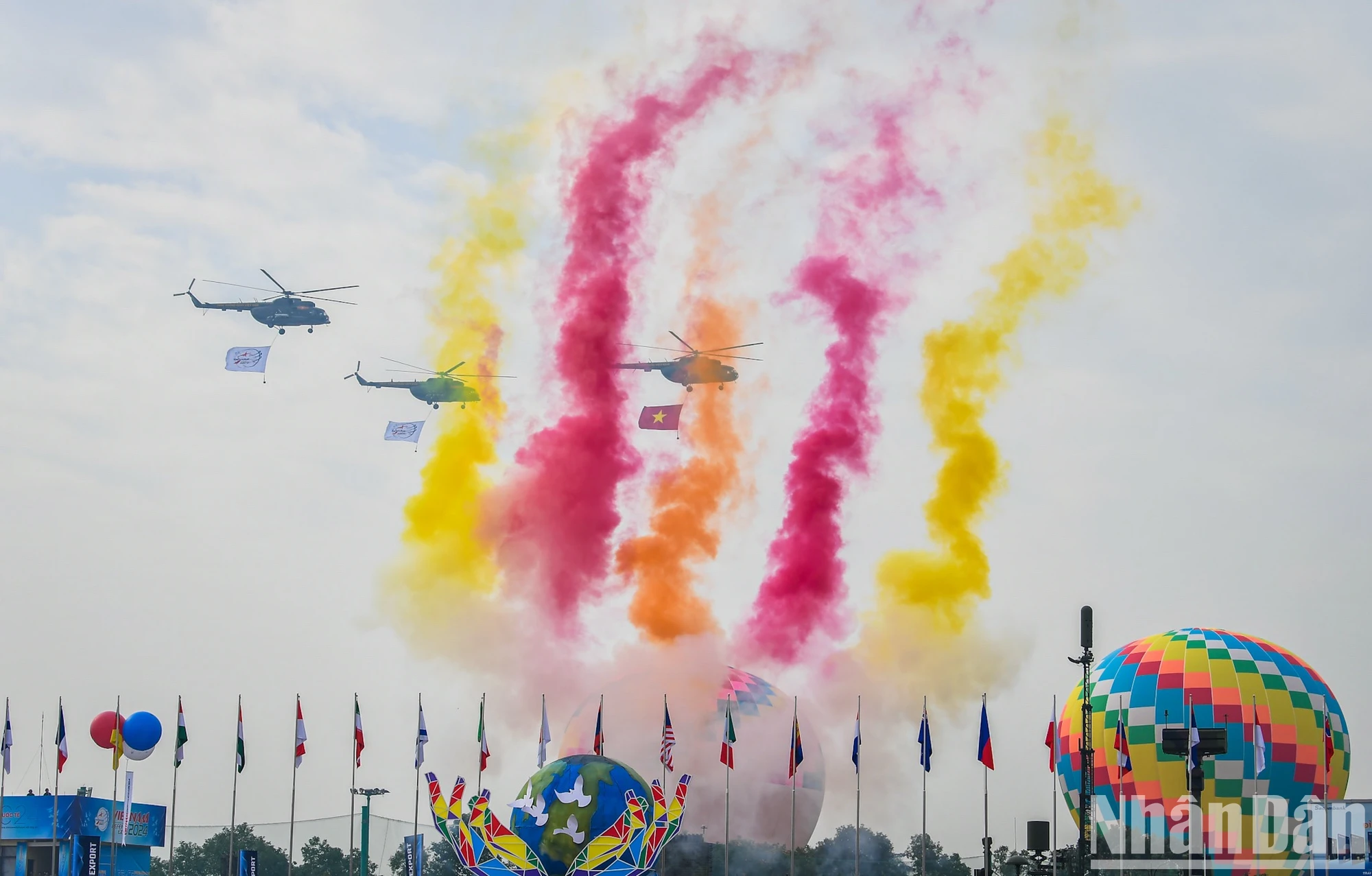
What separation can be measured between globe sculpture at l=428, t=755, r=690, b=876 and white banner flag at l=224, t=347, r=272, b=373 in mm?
→ 36522

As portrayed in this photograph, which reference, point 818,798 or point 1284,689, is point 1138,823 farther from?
point 818,798

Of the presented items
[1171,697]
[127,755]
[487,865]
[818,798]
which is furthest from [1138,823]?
[127,755]

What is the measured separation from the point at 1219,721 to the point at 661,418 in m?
36.2

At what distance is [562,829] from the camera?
72.1 metres

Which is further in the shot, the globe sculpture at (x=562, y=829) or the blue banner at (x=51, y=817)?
the blue banner at (x=51, y=817)

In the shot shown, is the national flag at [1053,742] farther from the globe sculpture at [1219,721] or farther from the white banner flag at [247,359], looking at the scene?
the white banner flag at [247,359]

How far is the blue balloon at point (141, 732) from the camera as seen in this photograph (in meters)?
88.9

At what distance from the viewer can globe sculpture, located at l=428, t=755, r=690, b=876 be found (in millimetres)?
71812

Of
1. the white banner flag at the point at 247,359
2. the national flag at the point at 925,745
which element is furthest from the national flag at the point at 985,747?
the white banner flag at the point at 247,359

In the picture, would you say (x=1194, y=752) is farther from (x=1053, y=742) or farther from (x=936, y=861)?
(x=936, y=861)

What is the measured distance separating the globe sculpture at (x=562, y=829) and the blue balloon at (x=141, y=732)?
2345cm

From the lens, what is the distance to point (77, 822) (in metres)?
96.9

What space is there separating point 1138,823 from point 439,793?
3917cm

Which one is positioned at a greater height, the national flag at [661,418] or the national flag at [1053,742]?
the national flag at [661,418]
